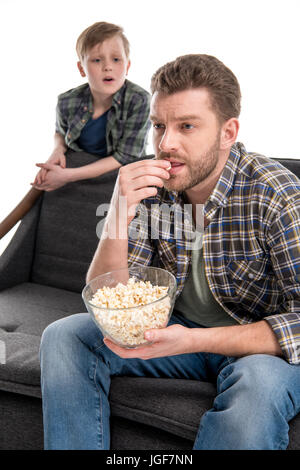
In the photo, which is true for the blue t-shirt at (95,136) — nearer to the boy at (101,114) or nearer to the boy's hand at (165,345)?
the boy at (101,114)

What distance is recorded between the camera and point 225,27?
8.29 feet

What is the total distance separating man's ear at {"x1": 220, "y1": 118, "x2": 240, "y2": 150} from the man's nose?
152mm

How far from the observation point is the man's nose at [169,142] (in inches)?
50.8

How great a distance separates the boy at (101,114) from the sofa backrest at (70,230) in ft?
0.20

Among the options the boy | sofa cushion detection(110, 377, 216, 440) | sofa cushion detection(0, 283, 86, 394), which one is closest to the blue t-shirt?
the boy

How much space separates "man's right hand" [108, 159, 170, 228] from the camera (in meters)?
1.30

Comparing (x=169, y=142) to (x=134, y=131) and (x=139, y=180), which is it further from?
(x=134, y=131)

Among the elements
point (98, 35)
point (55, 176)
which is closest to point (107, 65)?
point (98, 35)

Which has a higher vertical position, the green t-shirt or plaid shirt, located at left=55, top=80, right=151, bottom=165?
plaid shirt, located at left=55, top=80, right=151, bottom=165

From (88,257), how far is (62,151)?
522mm

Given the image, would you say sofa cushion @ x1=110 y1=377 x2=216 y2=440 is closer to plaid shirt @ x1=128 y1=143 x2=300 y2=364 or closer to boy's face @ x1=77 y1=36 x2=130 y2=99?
plaid shirt @ x1=128 y1=143 x2=300 y2=364

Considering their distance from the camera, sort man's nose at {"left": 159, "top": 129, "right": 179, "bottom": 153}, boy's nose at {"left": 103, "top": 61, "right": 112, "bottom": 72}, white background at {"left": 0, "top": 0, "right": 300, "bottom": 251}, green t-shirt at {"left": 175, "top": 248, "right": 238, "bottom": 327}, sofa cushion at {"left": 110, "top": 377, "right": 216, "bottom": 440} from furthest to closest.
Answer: white background at {"left": 0, "top": 0, "right": 300, "bottom": 251}
boy's nose at {"left": 103, "top": 61, "right": 112, "bottom": 72}
green t-shirt at {"left": 175, "top": 248, "right": 238, "bottom": 327}
man's nose at {"left": 159, "top": 129, "right": 179, "bottom": 153}
sofa cushion at {"left": 110, "top": 377, "right": 216, "bottom": 440}

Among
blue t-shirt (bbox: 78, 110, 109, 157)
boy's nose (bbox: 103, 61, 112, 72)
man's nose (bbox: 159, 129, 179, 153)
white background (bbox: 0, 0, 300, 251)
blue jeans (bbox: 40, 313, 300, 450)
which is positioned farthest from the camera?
white background (bbox: 0, 0, 300, 251)

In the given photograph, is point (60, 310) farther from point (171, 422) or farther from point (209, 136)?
point (209, 136)
